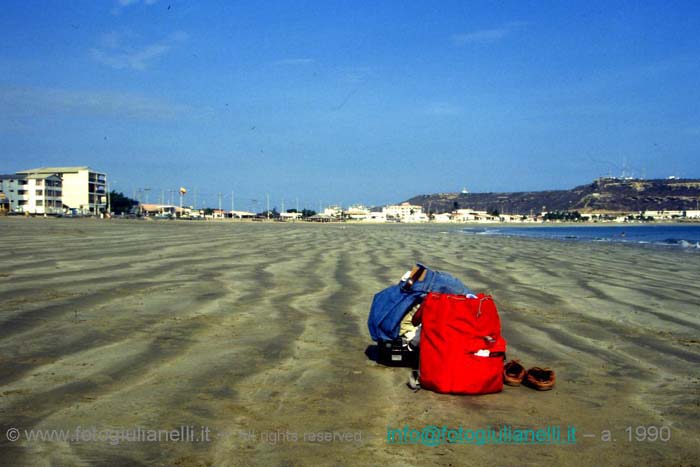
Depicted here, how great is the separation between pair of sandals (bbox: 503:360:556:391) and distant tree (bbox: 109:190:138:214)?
12261 centimetres

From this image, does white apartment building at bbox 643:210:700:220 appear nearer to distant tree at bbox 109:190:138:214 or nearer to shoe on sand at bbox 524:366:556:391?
distant tree at bbox 109:190:138:214

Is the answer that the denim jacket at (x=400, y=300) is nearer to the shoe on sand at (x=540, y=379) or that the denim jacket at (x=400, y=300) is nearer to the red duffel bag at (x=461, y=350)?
the red duffel bag at (x=461, y=350)

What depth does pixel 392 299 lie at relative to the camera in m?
6.22

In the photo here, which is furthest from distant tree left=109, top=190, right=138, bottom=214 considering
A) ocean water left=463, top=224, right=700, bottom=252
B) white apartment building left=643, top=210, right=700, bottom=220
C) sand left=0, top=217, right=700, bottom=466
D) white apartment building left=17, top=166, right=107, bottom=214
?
white apartment building left=643, top=210, right=700, bottom=220

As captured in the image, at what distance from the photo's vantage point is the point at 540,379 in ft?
18.0

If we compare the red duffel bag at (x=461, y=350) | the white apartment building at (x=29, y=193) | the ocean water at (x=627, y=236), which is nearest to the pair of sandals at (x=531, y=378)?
the red duffel bag at (x=461, y=350)

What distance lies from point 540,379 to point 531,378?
0.10m

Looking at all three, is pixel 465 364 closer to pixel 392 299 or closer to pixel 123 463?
pixel 392 299

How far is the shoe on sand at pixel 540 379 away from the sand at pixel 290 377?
114mm

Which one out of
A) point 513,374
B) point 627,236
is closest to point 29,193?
point 627,236

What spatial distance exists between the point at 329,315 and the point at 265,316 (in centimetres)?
97

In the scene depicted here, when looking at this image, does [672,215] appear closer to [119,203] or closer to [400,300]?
[119,203]

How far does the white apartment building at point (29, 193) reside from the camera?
94.8 meters

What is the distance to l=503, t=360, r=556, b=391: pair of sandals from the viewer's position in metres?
5.42
